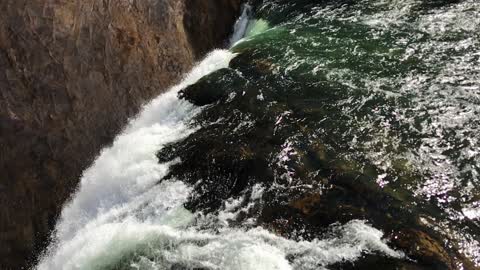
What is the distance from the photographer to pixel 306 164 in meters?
5.77

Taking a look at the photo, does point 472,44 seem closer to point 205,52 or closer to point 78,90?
point 205,52

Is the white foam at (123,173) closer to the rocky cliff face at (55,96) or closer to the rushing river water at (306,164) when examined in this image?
the rushing river water at (306,164)

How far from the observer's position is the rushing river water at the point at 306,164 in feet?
15.9

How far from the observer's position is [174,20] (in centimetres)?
902

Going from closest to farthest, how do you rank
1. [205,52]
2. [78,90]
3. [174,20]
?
[78,90]
[174,20]
[205,52]

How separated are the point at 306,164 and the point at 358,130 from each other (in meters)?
0.94

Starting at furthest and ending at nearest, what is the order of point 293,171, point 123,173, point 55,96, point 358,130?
point 123,173 → point 55,96 → point 358,130 → point 293,171

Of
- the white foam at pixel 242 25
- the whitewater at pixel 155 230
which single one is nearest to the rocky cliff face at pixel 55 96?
the whitewater at pixel 155 230

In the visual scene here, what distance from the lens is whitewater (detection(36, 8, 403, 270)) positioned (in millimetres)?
4754

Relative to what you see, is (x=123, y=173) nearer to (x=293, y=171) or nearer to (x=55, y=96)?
(x=55, y=96)

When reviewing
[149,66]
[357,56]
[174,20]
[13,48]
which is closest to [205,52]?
[174,20]

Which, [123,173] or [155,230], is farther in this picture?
[123,173]

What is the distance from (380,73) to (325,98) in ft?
3.61

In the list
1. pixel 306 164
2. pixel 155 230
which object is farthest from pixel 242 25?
pixel 155 230
